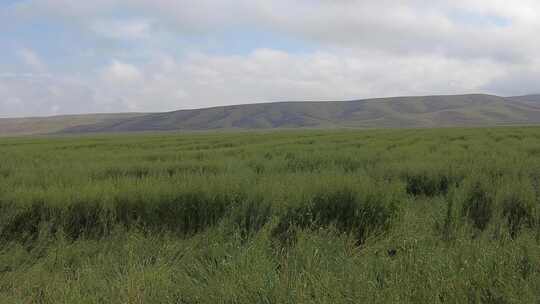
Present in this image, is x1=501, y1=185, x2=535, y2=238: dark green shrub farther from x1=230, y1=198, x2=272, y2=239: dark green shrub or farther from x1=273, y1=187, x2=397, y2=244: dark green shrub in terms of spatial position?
x1=230, y1=198, x2=272, y2=239: dark green shrub

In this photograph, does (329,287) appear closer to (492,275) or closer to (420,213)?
(492,275)

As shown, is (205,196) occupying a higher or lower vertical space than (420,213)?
higher

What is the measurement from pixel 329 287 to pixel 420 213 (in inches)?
109

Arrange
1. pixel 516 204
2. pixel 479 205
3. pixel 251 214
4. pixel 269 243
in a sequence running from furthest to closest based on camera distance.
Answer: pixel 479 205, pixel 516 204, pixel 251 214, pixel 269 243

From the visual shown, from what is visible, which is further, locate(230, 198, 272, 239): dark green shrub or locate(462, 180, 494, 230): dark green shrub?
locate(462, 180, 494, 230): dark green shrub

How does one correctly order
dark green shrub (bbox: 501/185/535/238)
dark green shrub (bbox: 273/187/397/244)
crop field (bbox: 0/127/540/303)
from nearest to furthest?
crop field (bbox: 0/127/540/303)
dark green shrub (bbox: 273/187/397/244)
dark green shrub (bbox: 501/185/535/238)

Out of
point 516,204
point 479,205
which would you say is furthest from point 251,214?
point 516,204

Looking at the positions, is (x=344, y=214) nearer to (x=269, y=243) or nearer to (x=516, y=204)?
(x=269, y=243)

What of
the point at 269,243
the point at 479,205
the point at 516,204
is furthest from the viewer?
the point at 479,205

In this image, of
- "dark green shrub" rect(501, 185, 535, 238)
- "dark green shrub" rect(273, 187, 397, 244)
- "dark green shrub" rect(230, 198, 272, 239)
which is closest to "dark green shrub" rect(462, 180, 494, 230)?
"dark green shrub" rect(501, 185, 535, 238)

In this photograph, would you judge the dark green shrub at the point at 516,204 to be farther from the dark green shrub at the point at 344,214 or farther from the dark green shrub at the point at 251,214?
the dark green shrub at the point at 251,214

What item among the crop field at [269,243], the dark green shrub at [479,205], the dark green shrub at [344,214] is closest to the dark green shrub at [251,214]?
the crop field at [269,243]

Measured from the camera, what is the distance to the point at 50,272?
10.8 ft

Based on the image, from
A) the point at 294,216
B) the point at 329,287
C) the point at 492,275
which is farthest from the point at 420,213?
the point at 329,287
